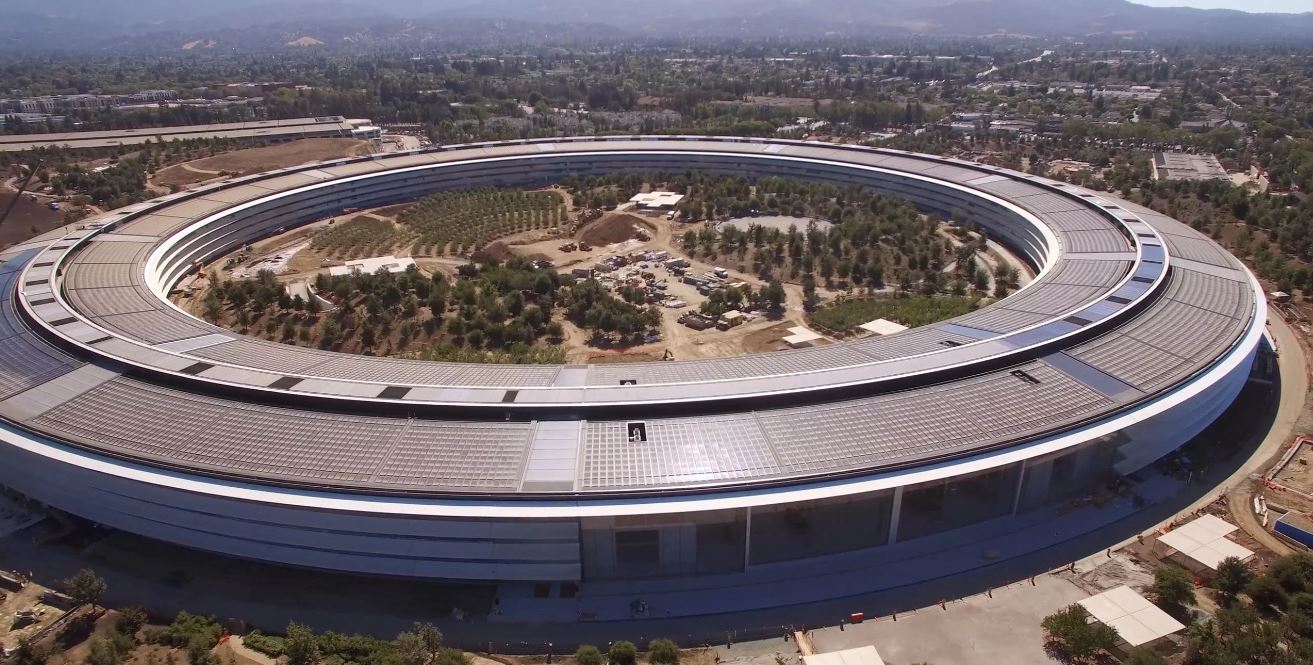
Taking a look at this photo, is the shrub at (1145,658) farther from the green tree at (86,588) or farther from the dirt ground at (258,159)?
the dirt ground at (258,159)

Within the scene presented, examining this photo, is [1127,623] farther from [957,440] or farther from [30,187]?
[30,187]

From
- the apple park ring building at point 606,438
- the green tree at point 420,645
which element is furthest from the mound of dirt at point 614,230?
the green tree at point 420,645

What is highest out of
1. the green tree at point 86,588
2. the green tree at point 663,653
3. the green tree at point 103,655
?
the green tree at point 86,588

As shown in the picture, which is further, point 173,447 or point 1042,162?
point 1042,162

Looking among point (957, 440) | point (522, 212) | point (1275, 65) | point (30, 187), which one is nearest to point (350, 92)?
point (30, 187)

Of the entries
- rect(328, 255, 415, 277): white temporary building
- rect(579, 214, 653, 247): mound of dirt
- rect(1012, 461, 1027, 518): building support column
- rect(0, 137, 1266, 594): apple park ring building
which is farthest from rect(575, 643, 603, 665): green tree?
rect(579, 214, 653, 247): mound of dirt

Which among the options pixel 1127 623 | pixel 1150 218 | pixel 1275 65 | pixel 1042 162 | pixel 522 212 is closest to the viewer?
pixel 1127 623
